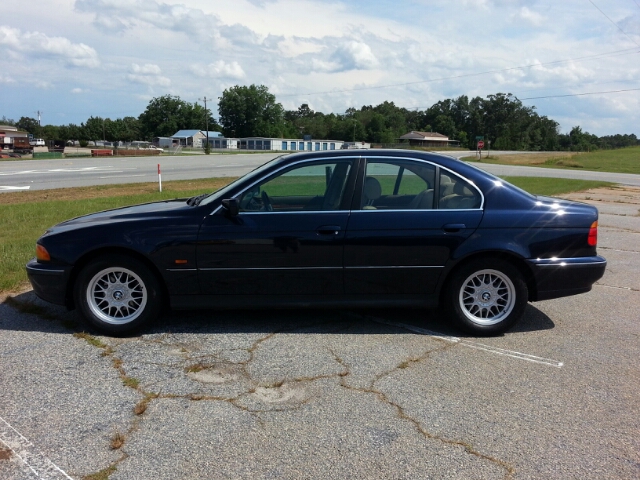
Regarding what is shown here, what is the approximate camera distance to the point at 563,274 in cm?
500

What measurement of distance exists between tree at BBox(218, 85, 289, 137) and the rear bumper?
121 meters

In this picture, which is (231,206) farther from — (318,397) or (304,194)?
(318,397)


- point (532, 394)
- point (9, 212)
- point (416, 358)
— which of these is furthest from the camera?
point (9, 212)

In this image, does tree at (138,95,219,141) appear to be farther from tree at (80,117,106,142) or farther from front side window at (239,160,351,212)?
front side window at (239,160,351,212)

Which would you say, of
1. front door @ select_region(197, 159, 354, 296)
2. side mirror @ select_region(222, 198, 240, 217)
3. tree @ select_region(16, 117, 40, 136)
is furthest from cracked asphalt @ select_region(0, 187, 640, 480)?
tree @ select_region(16, 117, 40, 136)

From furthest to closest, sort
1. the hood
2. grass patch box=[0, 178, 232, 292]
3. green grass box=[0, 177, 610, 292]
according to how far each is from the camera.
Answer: grass patch box=[0, 178, 232, 292]
green grass box=[0, 177, 610, 292]
the hood

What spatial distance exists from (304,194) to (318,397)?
2119mm

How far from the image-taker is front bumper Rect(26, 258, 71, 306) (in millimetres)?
4859

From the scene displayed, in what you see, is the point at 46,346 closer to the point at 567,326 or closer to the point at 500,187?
the point at 500,187

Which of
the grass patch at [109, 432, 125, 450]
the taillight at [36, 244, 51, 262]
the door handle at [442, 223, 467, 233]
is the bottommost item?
the grass patch at [109, 432, 125, 450]

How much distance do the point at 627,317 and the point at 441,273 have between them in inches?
85.9

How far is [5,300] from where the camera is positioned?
19.2 ft

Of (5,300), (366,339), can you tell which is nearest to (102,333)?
(5,300)

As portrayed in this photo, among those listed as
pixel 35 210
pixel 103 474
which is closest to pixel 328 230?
pixel 103 474
